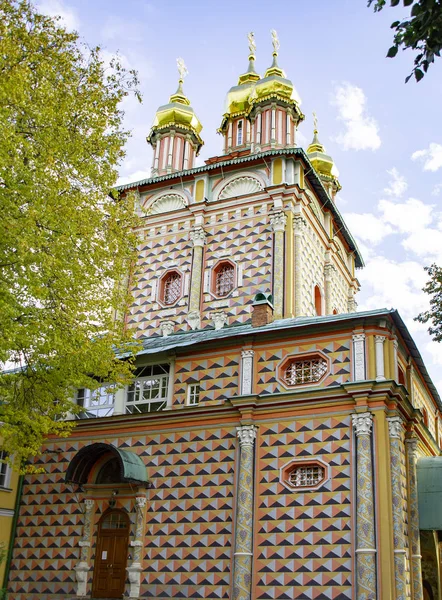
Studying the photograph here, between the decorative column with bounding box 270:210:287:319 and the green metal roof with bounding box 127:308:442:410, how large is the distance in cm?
129

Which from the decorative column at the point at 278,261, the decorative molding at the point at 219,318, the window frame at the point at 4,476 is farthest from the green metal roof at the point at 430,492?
the window frame at the point at 4,476

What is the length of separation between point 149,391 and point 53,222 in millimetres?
7339

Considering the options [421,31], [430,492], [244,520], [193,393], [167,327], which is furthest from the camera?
[167,327]

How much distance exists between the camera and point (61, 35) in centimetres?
1422

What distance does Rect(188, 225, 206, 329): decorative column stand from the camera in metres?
22.3

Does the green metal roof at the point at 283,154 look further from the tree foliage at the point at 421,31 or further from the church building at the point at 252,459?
the tree foliage at the point at 421,31

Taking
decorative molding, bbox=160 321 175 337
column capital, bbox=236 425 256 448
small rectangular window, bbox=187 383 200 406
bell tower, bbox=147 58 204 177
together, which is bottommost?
column capital, bbox=236 425 256 448

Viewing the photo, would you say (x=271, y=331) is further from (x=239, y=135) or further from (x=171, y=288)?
(x=239, y=135)

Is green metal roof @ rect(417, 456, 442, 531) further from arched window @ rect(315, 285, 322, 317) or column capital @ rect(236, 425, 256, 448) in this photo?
arched window @ rect(315, 285, 322, 317)

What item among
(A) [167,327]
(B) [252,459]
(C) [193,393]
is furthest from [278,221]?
(B) [252,459]

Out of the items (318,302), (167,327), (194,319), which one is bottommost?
(167,327)

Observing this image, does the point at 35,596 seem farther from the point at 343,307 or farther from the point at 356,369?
the point at 343,307

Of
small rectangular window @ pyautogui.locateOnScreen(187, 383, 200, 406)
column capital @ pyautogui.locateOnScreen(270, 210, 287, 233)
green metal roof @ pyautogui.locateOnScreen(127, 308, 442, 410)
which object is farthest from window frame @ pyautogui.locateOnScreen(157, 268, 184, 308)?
small rectangular window @ pyautogui.locateOnScreen(187, 383, 200, 406)

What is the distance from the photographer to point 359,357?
53.4 ft
